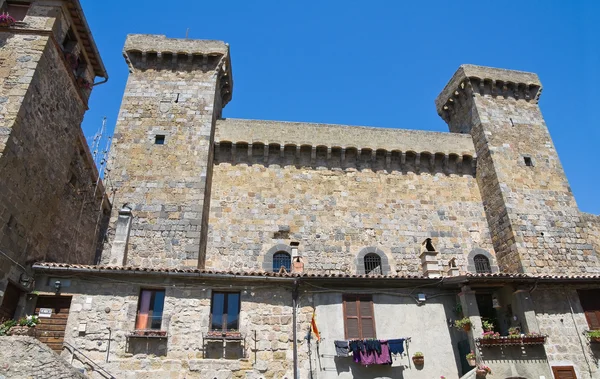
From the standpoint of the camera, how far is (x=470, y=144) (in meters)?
22.3

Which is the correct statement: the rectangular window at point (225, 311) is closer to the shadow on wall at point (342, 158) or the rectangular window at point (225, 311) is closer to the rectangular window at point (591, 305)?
the shadow on wall at point (342, 158)

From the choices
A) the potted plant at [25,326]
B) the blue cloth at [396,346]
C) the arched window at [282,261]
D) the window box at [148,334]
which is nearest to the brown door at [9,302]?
the potted plant at [25,326]

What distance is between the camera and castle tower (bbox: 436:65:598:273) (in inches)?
734

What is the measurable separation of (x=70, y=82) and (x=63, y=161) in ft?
8.93

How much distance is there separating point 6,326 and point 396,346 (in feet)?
32.6

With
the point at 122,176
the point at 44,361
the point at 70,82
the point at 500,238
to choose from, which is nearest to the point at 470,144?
the point at 500,238

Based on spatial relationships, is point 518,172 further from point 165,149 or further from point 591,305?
point 165,149

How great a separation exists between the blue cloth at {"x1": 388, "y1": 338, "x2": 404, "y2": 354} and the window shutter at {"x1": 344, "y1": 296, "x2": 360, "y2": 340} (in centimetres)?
93

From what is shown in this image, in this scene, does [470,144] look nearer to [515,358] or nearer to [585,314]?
[585,314]

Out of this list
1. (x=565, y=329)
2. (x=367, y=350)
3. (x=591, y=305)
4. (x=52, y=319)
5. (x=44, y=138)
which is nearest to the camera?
(x=52, y=319)

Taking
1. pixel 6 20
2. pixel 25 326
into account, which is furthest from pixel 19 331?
pixel 6 20

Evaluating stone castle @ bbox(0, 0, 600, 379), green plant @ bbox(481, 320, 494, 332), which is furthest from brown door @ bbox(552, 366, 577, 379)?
green plant @ bbox(481, 320, 494, 332)

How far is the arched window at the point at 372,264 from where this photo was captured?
18.7 m

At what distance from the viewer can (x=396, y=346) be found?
1220cm
